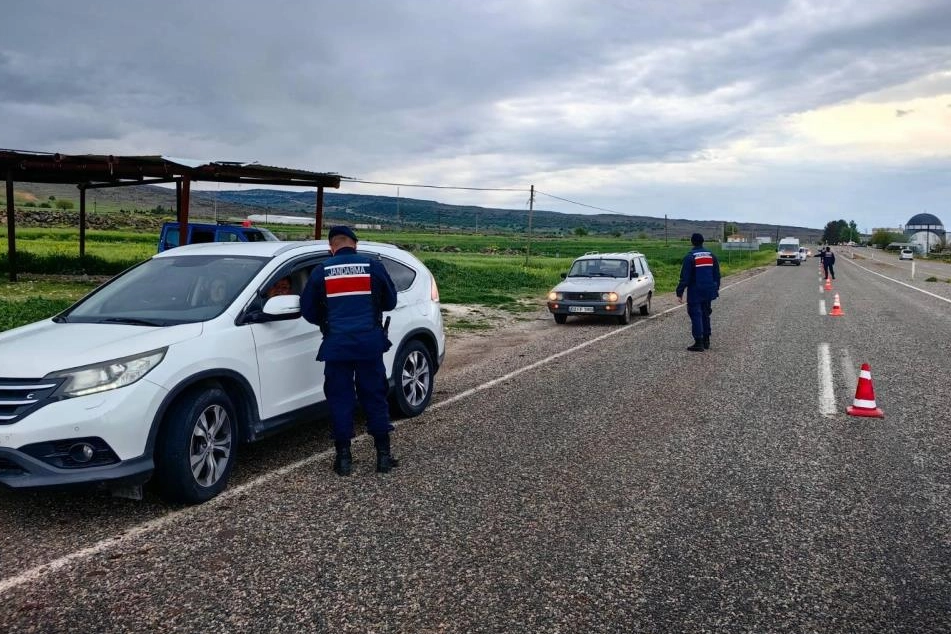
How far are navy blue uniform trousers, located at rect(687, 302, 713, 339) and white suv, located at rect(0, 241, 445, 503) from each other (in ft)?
21.1

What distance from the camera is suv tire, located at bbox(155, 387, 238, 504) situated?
14.8 feet

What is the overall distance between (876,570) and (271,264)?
14.9ft

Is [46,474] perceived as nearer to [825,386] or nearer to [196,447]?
[196,447]

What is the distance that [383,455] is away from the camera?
5512 millimetres

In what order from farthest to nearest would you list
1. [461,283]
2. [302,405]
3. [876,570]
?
[461,283]
[302,405]
[876,570]

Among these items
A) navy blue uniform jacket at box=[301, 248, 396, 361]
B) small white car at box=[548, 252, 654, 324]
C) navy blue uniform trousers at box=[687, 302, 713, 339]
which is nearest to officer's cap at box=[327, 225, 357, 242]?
navy blue uniform jacket at box=[301, 248, 396, 361]

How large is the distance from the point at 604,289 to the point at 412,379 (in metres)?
9.14

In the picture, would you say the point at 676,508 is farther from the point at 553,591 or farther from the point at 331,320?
the point at 331,320

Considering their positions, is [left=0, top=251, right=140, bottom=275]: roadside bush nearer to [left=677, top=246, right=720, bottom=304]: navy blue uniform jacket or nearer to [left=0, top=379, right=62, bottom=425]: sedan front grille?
[left=677, top=246, right=720, bottom=304]: navy blue uniform jacket

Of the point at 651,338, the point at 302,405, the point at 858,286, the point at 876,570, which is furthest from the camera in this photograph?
the point at 858,286

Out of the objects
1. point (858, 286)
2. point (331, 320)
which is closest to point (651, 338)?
point (331, 320)

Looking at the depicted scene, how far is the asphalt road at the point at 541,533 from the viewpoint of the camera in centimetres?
342

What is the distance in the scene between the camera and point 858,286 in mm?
30812

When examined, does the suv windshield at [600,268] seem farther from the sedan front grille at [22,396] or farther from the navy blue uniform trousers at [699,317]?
the sedan front grille at [22,396]
